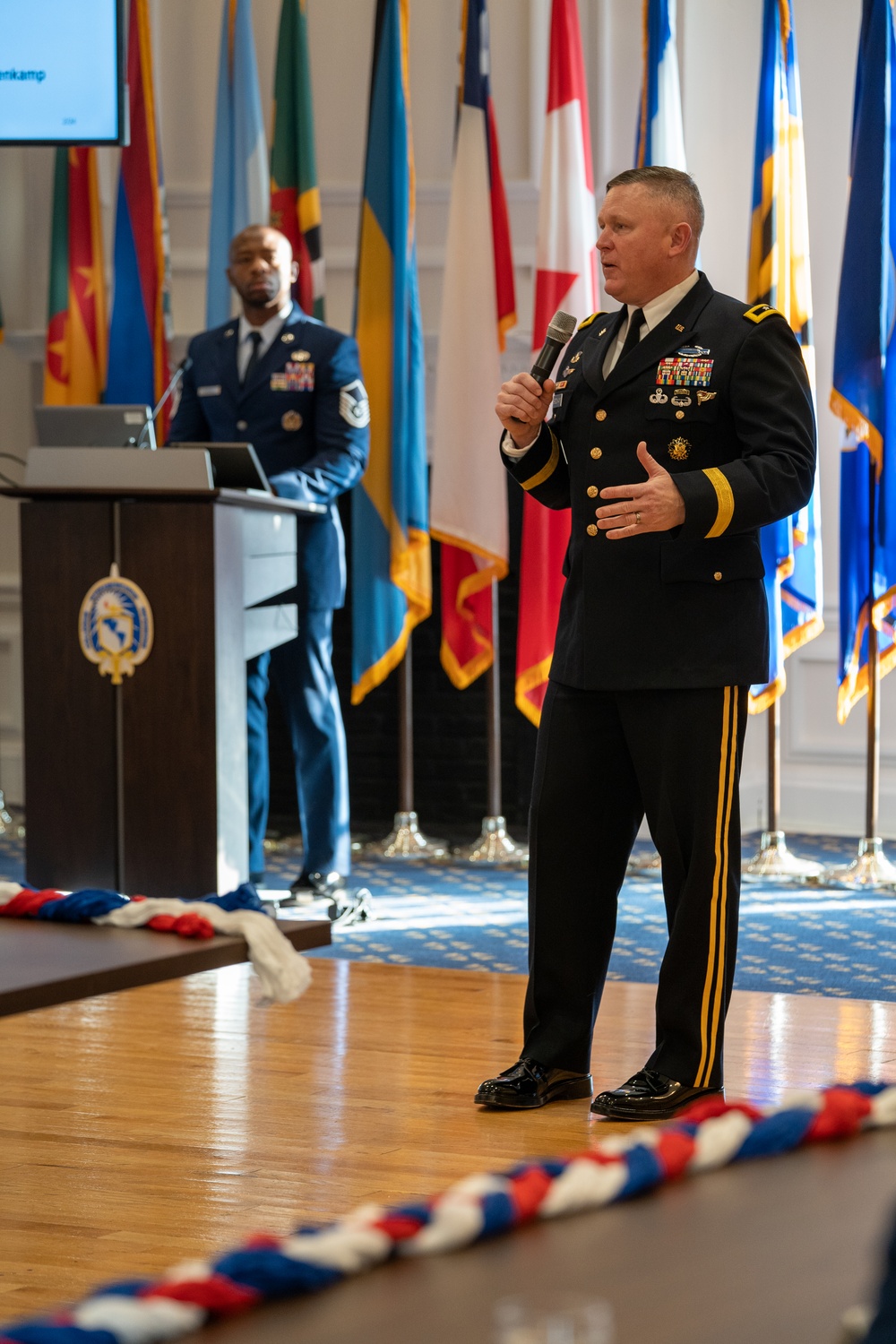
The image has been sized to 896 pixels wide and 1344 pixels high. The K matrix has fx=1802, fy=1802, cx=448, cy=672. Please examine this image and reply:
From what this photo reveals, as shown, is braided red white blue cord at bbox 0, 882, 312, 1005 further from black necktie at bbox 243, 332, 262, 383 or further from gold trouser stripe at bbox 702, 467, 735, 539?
black necktie at bbox 243, 332, 262, 383

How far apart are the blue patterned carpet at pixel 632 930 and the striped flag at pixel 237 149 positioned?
2.10 meters

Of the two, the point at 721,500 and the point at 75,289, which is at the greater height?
the point at 75,289

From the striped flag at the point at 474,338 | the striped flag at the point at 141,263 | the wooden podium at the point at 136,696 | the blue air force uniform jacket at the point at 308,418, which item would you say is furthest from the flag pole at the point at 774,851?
the striped flag at the point at 141,263

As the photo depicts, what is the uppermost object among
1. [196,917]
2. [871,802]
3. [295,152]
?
[295,152]

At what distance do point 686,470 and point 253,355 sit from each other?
2.18 m

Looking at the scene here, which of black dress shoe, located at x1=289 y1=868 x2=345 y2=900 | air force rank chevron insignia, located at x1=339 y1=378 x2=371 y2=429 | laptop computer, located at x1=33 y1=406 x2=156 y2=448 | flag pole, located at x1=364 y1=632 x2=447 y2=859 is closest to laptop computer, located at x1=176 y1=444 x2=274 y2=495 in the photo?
laptop computer, located at x1=33 y1=406 x2=156 y2=448

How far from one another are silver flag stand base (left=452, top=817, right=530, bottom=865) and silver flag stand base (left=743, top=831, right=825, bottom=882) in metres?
0.70

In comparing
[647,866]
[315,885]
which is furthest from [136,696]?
[647,866]

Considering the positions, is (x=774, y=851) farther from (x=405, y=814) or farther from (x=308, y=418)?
(x=308, y=418)

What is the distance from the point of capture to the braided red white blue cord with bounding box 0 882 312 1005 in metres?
1.82

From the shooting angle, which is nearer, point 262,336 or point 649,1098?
point 649,1098

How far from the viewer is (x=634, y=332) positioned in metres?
2.78

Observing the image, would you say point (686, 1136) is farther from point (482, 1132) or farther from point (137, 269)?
point (137, 269)

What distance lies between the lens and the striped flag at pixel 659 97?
17.0 ft
